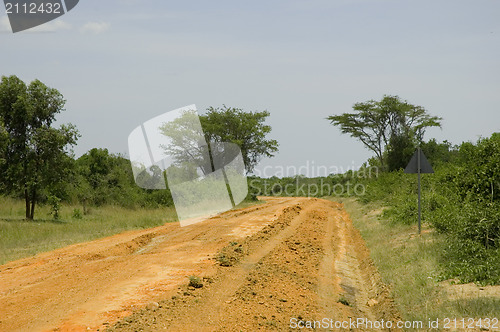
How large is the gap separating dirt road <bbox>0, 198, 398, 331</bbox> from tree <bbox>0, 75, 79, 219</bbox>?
11.0m

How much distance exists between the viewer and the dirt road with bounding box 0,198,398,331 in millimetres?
6918

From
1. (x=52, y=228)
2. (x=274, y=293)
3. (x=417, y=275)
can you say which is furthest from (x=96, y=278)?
(x=52, y=228)

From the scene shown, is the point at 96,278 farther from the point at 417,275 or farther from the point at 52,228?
the point at 52,228

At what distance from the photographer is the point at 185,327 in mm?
6504

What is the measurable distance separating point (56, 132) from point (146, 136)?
710cm

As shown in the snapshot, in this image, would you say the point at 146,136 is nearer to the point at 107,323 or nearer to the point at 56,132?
the point at 56,132

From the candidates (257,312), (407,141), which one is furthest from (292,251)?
(407,141)

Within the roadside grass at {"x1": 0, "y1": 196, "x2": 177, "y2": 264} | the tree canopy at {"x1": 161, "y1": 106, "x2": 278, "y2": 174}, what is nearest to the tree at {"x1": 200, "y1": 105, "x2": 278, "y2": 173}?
the tree canopy at {"x1": 161, "y1": 106, "x2": 278, "y2": 174}

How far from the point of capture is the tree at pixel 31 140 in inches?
971

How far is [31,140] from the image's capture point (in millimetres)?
25266

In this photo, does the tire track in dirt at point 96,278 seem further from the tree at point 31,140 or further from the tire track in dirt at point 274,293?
the tree at point 31,140

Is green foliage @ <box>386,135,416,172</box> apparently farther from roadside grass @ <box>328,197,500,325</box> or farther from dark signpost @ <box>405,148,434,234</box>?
dark signpost @ <box>405,148,434,234</box>

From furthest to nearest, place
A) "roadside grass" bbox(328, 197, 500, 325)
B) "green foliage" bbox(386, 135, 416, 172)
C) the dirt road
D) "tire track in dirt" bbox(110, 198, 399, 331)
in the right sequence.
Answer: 1. "green foliage" bbox(386, 135, 416, 172)
2. "roadside grass" bbox(328, 197, 500, 325)
3. the dirt road
4. "tire track in dirt" bbox(110, 198, 399, 331)

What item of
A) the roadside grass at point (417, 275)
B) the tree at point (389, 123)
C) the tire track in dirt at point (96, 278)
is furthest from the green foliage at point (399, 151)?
the tire track in dirt at point (96, 278)
